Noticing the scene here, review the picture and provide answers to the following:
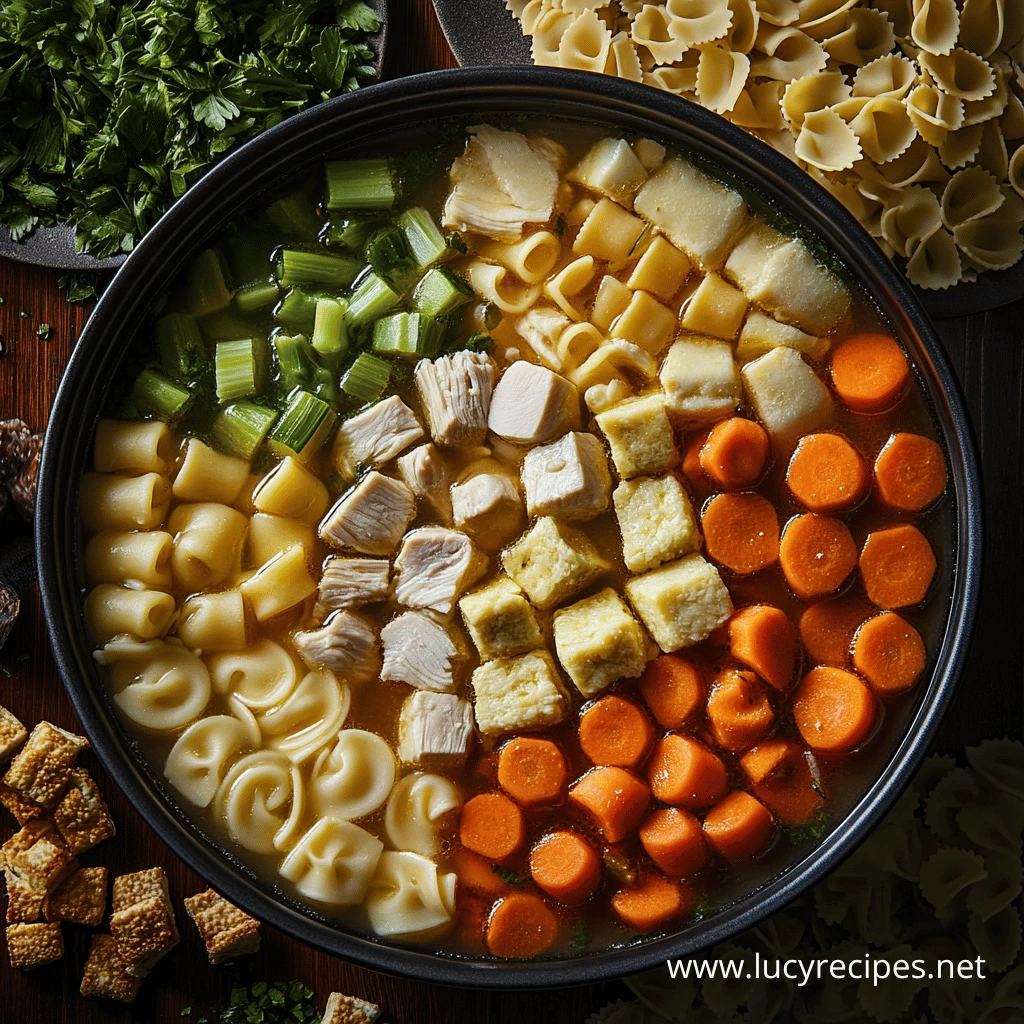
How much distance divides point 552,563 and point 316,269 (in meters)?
1.27

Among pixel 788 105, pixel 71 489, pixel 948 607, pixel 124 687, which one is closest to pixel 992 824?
pixel 948 607

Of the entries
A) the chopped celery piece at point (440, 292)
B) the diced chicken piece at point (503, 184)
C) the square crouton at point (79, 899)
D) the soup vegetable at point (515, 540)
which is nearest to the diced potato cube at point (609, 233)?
the soup vegetable at point (515, 540)

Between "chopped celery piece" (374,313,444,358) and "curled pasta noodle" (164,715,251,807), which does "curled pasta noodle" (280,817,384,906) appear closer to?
"curled pasta noodle" (164,715,251,807)

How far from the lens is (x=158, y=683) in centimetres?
332

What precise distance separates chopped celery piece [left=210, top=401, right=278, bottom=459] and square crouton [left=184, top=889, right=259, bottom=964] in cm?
162

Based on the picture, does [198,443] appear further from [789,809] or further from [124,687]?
[789,809]

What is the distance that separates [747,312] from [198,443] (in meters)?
1.89

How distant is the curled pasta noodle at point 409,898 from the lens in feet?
10.6

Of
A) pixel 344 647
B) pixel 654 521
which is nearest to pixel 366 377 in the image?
pixel 344 647

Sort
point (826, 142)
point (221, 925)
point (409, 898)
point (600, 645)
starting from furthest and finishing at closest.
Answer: point (221, 925) → point (826, 142) → point (409, 898) → point (600, 645)

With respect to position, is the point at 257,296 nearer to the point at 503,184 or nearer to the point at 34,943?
the point at 503,184

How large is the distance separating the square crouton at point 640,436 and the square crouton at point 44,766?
2273mm

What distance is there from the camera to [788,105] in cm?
354

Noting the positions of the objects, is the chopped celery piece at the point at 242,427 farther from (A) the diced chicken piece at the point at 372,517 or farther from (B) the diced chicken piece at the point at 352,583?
(B) the diced chicken piece at the point at 352,583
